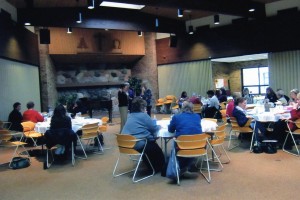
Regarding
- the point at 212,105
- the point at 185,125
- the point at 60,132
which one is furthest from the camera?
the point at 212,105

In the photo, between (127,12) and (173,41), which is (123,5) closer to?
(127,12)

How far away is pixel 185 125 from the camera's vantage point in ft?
15.5

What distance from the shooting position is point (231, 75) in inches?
656

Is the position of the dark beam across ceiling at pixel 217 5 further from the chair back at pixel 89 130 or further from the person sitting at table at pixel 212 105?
the chair back at pixel 89 130

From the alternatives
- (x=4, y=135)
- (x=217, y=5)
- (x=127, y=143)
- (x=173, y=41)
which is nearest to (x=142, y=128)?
(x=127, y=143)

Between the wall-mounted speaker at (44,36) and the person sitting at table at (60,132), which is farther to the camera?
the wall-mounted speaker at (44,36)

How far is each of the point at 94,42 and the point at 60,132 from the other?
9095 mm

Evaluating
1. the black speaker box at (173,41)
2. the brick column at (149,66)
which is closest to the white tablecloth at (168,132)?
the black speaker box at (173,41)

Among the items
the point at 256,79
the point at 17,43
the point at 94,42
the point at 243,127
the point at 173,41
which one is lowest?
the point at 243,127

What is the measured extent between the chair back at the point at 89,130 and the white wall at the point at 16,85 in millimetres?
4060

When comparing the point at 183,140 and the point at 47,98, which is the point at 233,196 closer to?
the point at 183,140

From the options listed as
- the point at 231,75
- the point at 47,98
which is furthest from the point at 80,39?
the point at 231,75

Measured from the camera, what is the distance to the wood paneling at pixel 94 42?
13.3m

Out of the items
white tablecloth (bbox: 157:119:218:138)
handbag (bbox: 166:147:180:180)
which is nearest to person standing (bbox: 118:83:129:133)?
white tablecloth (bbox: 157:119:218:138)
